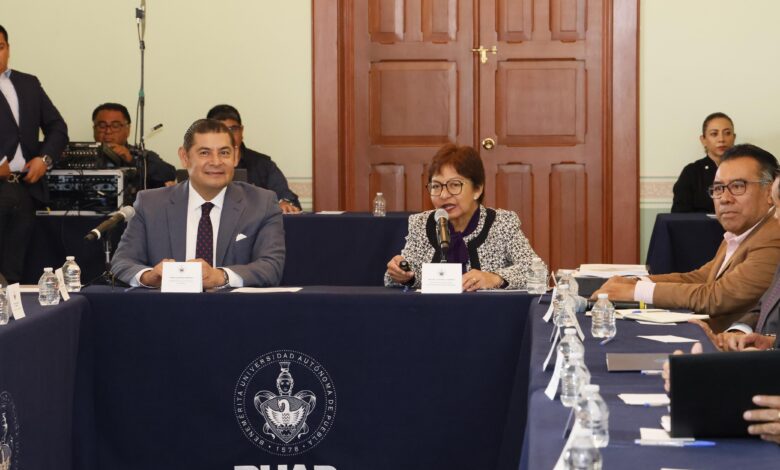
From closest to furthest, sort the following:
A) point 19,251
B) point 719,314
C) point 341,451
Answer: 1. point 341,451
2. point 719,314
3. point 19,251

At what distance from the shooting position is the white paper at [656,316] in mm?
3482

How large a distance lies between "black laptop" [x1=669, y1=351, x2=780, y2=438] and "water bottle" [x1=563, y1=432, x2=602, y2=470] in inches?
20.9

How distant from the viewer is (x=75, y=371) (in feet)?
12.0

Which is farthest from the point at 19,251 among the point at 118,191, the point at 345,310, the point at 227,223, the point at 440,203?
the point at 345,310

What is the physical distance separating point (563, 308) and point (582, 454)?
1.68m

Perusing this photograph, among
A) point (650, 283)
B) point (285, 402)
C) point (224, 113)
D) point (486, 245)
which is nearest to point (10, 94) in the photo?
point (224, 113)

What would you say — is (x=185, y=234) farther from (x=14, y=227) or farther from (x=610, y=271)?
(x=14, y=227)

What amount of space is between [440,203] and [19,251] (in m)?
3.00

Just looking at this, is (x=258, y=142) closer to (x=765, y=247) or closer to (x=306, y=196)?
(x=306, y=196)

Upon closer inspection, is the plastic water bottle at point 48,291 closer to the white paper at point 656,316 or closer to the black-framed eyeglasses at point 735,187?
the white paper at point 656,316

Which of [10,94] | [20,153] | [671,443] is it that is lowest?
[671,443]

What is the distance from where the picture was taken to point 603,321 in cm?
315

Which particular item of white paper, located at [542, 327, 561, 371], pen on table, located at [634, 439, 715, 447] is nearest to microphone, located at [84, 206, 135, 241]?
white paper, located at [542, 327, 561, 371]

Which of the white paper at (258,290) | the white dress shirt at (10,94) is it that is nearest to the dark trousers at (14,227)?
the white dress shirt at (10,94)
